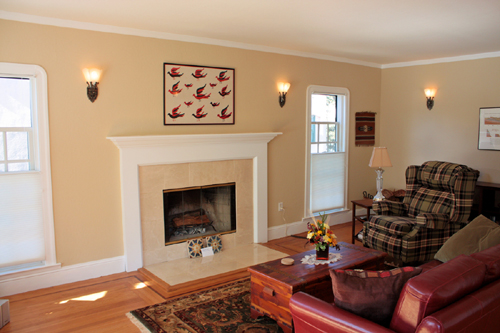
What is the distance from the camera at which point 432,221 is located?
169 inches

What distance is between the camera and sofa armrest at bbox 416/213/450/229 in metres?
4.30

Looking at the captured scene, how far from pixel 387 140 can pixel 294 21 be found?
11.7 feet

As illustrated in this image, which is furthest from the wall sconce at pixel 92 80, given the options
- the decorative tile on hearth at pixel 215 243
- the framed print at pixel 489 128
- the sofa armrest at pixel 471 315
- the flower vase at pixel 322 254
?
the framed print at pixel 489 128

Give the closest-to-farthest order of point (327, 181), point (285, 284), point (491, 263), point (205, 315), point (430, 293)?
point (430, 293) → point (491, 263) → point (285, 284) → point (205, 315) → point (327, 181)

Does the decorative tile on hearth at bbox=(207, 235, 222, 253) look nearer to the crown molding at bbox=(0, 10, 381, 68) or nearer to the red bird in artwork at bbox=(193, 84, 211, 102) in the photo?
the red bird in artwork at bbox=(193, 84, 211, 102)

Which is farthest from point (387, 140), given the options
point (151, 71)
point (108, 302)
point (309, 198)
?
point (108, 302)

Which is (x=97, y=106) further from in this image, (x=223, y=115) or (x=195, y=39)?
(x=223, y=115)

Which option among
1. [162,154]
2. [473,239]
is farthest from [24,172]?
[473,239]

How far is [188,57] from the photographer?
459 centimetres

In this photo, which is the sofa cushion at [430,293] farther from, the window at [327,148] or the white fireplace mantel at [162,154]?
the window at [327,148]

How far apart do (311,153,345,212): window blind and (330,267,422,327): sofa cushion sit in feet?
13.1

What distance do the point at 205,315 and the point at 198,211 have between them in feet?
5.77

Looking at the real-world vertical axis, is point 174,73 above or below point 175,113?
above

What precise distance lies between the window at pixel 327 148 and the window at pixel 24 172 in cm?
352
